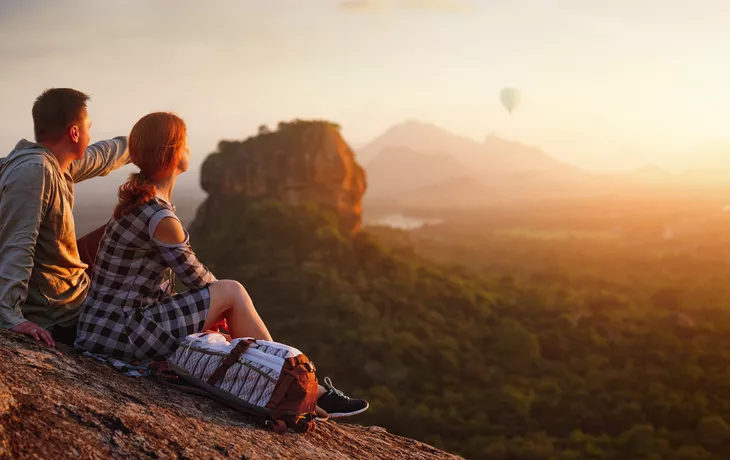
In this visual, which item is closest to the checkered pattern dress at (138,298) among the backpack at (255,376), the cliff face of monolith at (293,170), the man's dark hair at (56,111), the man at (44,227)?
the backpack at (255,376)

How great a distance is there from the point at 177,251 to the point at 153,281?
1.04 ft

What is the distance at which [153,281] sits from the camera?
4.28 metres

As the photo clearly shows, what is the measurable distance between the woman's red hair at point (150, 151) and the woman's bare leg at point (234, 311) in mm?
648

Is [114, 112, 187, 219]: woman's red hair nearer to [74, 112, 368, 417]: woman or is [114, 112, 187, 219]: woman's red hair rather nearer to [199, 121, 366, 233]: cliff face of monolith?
[74, 112, 368, 417]: woman

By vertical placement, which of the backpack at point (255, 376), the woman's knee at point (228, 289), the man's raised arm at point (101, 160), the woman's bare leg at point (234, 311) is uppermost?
the man's raised arm at point (101, 160)

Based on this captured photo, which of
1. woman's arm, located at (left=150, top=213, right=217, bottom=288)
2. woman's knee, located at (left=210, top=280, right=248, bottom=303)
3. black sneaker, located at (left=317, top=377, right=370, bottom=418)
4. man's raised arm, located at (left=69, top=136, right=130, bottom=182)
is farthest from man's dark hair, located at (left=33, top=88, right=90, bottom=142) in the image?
black sneaker, located at (left=317, top=377, right=370, bottom=418)

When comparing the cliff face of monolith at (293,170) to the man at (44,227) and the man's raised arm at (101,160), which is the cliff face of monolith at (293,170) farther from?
the man at (44,227)

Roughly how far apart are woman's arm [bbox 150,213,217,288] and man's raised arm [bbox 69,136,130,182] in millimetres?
1173

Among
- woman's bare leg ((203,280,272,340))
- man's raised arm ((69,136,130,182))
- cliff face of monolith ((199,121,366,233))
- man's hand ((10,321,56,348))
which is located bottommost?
man's hand ((10,321,56,348))

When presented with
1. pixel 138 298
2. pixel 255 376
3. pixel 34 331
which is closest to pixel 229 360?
pixel 255 376

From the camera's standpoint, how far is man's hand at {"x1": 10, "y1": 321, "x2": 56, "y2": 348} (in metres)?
4.09

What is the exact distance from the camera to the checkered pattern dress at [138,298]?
13.6 ft

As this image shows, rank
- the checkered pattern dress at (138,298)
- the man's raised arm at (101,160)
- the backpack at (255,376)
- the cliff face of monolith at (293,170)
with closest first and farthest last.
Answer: the backpack at (255,376), the checkered pattern dress at (138,298), the man's raised arm at (101,160), the cliff face of monolith at (293,170)

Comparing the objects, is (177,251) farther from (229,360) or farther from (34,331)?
(34,331)
